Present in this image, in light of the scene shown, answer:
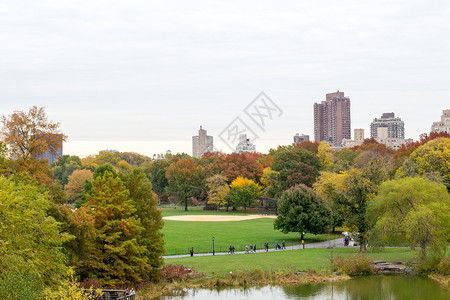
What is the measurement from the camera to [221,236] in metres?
64.8

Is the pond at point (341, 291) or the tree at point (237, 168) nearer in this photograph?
the pond at point (341, 291)

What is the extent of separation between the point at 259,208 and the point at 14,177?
89421 millimetres

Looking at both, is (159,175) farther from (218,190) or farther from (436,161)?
(436,161)

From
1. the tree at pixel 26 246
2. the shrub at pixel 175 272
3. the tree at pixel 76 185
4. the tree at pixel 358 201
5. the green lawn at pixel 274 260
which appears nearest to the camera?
the tree at pixel 26 246

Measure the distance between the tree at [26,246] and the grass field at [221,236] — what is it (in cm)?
2830

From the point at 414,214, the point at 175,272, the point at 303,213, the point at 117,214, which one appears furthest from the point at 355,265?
the point at 117,214

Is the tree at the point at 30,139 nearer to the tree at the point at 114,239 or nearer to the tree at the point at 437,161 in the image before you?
the tree at the point at 114,239

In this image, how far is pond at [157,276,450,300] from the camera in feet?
115

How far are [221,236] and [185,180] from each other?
50.3 metres

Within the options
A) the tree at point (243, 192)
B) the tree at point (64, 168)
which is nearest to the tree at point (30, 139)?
the tree at point (243, 192)

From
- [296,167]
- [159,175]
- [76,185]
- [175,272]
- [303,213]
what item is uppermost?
[296,167]

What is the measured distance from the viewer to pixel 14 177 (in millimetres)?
29250

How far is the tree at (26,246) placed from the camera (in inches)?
792

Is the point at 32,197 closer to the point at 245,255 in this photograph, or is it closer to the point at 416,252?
the point at 245,255
